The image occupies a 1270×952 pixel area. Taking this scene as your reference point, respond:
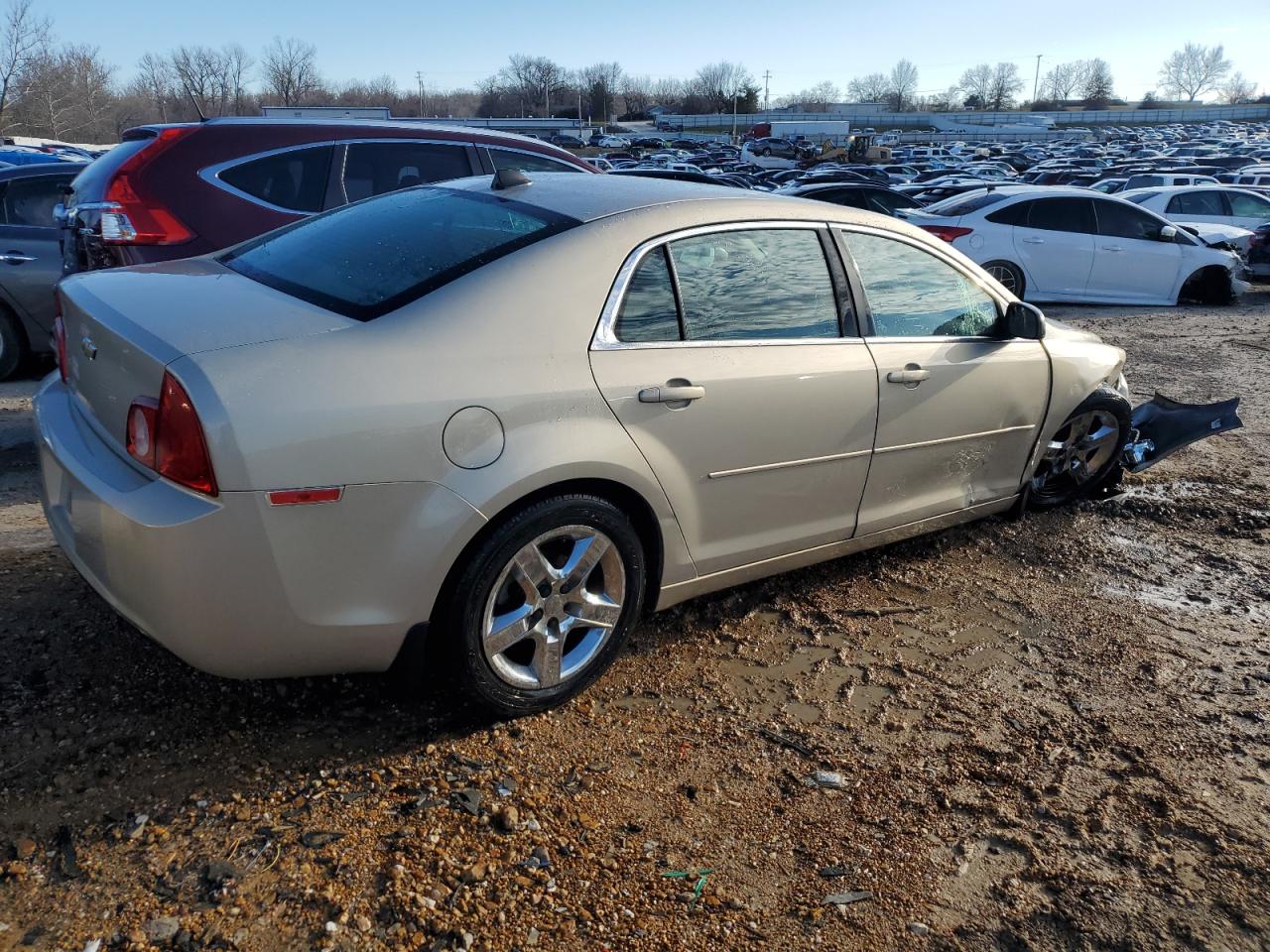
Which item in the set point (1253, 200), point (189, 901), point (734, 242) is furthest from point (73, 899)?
point (1253, 200)

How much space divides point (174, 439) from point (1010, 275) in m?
11.6

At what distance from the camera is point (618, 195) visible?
138 inches

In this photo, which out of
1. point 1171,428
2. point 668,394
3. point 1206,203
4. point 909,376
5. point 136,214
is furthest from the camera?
point 1206,203

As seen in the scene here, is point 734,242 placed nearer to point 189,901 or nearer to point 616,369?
point 616,369

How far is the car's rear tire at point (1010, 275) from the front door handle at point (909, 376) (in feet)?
29.4

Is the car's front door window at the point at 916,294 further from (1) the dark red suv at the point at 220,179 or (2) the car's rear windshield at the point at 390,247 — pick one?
(1) the dark red suv at the point at 220,179

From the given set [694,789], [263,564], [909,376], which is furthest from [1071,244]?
[263,564]

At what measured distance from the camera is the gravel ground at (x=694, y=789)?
2.33 metres

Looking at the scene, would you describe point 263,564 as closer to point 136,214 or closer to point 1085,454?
point 136,214

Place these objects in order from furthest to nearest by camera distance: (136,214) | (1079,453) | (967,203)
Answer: (967,203) → (136,214) → (1079,453)

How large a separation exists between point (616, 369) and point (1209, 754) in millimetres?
2258

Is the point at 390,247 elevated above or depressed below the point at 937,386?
above

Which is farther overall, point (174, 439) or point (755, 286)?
point (755, 286)

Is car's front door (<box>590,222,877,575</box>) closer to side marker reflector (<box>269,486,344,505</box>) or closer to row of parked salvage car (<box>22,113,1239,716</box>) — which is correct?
row of parked salvage car (<box>22,113,1239,716</box>)
